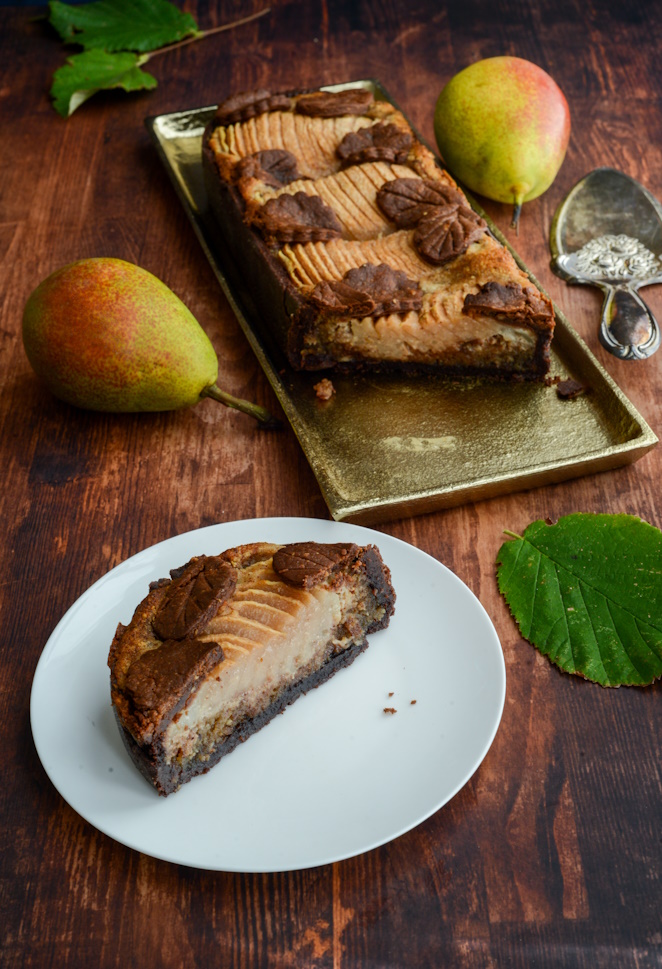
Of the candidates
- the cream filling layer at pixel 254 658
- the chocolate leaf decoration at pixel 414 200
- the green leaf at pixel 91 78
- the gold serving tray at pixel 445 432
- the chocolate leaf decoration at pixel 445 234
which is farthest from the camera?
the green leaf at pixel 91 78

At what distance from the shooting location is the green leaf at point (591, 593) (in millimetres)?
1871

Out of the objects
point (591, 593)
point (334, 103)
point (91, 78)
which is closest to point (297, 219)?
point (334, 103)

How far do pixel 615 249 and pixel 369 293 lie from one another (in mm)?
887

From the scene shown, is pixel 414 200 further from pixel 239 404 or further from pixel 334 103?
pixel 239 404

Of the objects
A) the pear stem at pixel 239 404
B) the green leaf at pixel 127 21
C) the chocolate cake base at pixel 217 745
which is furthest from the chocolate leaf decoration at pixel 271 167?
the chocolate cake base at pixel 217 745

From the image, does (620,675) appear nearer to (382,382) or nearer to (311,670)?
(311,670)

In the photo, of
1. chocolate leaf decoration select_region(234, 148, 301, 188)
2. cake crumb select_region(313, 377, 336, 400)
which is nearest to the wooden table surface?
cake crumb select_region(313, 377, 336, 400)

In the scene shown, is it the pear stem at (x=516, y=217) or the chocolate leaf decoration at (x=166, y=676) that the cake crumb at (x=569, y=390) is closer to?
the pear stem at (x=516, y=217)

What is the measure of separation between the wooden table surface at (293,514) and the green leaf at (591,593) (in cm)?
4

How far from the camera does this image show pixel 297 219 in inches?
→ 103

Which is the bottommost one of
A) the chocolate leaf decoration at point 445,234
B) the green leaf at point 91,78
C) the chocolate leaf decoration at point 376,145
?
the chocolate leaf decoration at point 445,234

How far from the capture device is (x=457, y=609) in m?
1.87

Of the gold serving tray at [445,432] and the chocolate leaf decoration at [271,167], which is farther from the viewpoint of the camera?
the chocolate leaf decoration at [271,167]

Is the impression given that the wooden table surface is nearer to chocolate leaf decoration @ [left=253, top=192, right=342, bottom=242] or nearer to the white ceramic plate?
the white ceramic plate
